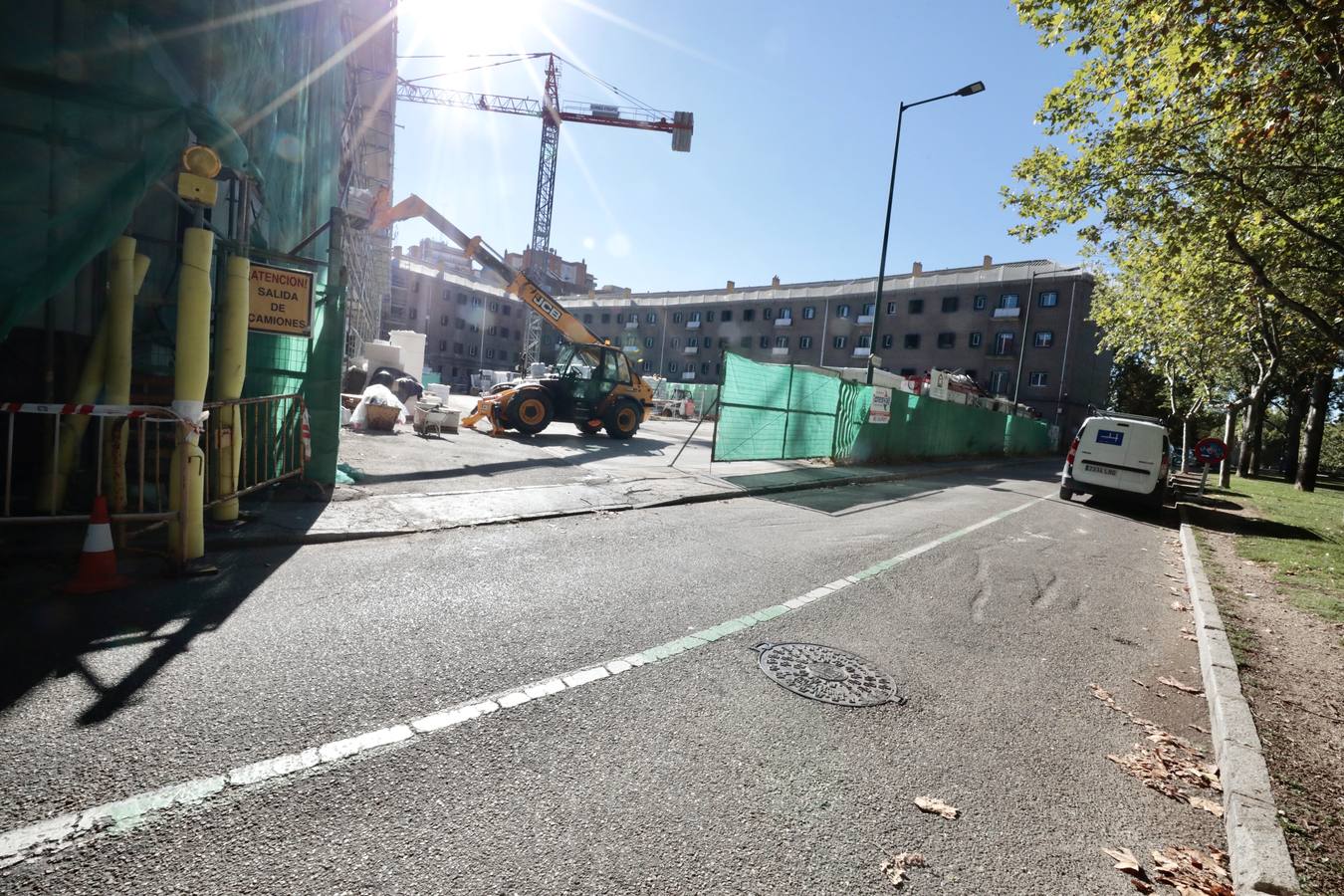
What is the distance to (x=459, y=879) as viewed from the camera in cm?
202

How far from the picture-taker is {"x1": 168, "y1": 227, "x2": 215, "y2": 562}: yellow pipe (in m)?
4.86

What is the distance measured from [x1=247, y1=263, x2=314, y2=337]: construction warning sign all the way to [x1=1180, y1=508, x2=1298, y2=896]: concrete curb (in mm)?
7818

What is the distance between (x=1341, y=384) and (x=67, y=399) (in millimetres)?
64131

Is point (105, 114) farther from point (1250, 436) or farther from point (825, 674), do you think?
point (1250, 436)

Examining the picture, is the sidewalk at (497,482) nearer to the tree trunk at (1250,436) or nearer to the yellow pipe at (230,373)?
the yellow pipe at (230,373)

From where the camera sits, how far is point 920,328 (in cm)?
5672

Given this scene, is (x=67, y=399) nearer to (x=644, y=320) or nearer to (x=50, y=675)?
(x=50, y=675)

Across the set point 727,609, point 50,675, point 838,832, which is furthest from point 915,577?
point 50,675

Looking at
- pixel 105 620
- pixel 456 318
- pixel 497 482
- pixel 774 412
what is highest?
pixel 456 318

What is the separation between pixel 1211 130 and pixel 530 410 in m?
14.0

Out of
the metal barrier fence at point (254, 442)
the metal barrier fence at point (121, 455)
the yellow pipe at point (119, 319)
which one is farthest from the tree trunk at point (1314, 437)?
Result: the yellow pipe at point (119, 319)

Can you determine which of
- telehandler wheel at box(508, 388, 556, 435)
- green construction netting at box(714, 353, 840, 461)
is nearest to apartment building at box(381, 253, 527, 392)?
telehandler wheel at box(508, 388, 556, 435)

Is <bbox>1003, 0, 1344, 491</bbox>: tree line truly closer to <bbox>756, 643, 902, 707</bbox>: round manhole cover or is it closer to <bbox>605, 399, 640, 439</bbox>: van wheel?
<bbox>756, 643, 902, 707</bbox>: round manhole cover

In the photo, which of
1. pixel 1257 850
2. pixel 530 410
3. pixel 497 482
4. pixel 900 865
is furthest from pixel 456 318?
pixel 1257 850
